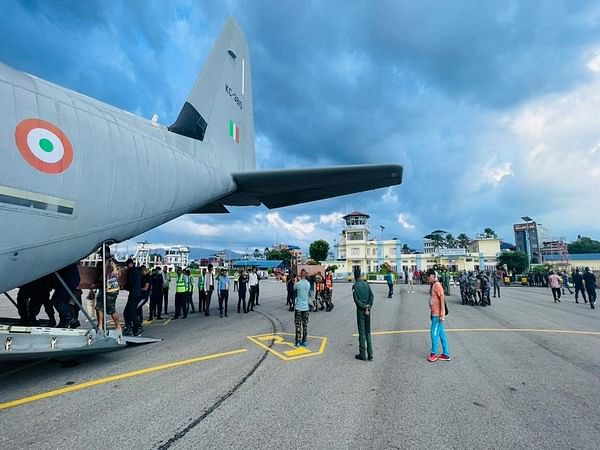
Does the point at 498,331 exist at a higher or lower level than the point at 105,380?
lower

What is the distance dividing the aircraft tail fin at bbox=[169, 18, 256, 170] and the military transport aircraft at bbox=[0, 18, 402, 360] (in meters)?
0.06

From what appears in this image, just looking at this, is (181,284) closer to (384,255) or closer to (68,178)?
(68,178)

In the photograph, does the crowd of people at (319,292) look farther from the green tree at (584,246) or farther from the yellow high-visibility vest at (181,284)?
the green tree at (584,246)

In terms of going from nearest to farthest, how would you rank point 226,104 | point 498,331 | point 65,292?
point 65,292, point 498,331, point 226,104

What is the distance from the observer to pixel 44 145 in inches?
177

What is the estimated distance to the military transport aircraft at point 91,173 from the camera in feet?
14.0

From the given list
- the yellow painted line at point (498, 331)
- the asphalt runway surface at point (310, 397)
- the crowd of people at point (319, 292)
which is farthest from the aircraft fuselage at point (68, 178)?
the crowd of people at point (319, 292)

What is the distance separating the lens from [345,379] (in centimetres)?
501

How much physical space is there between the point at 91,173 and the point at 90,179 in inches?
3.8

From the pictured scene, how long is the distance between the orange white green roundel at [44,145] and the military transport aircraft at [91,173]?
0.04ft

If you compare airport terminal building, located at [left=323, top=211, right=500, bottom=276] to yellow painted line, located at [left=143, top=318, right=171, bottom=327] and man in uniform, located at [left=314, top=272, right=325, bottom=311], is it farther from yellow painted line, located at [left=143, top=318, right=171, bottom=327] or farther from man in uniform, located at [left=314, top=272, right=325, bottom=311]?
yellow painted line, located at [left=143, top=318, right=171, bottom=327]

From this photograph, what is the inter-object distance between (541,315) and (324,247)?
79.7 m

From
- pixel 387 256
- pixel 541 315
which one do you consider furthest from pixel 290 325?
pixel 387 256

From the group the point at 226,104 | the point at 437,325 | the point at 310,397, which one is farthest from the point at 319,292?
the point at 310,397
